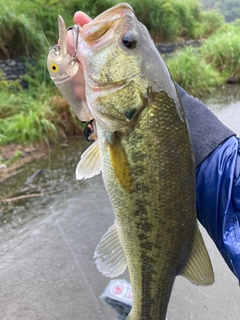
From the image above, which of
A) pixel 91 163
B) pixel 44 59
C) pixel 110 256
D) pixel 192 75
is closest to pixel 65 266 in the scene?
pixel 110 256

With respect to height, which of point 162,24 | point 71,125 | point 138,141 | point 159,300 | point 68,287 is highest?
point 138,141

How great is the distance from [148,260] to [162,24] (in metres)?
17.6

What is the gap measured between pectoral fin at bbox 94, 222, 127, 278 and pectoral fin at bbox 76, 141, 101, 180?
27 cm

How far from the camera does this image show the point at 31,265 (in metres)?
4.03

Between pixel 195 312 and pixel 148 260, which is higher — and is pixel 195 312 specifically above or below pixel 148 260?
below

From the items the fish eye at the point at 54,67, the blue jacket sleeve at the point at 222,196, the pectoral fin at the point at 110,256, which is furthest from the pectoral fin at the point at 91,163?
the blue jacket sleeve at the point at 222,196

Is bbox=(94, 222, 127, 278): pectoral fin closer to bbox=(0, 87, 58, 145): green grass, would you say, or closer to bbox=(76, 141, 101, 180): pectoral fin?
bbox=(76, 141, 101, 180): pectoral fin

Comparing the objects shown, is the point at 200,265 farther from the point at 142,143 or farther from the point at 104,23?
the point at 104,23

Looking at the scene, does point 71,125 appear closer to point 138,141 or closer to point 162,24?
point 138,141

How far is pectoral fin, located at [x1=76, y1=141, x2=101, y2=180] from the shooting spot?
1.60 meters

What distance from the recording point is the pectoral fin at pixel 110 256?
1.61 metres

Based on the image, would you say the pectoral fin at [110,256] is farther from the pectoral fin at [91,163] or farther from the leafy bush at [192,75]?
the leafy bush at [192,75]

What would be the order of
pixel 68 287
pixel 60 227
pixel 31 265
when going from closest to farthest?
pixel 68 287
pixel 31 265
pixel 60 227

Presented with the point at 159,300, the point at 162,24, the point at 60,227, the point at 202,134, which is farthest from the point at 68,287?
the point at 162,24
